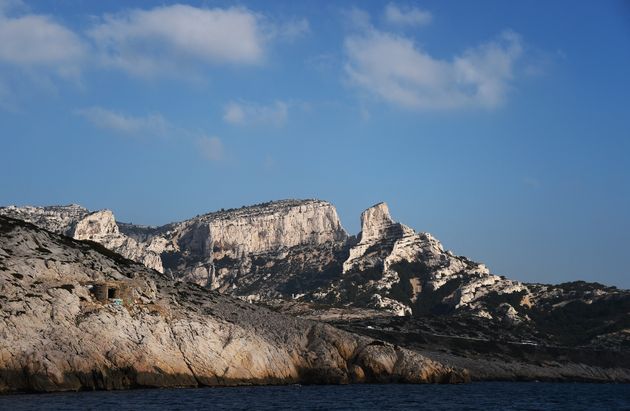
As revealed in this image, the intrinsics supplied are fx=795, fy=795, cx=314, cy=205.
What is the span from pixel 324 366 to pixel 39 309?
113ft

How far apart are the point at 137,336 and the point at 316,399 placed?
20563 mm

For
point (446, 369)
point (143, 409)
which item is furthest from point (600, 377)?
point (143, 409)

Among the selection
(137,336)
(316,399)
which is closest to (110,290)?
(137,336)

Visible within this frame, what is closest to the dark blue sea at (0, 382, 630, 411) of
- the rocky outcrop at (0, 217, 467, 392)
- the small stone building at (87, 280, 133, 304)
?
the rocky outcrop at (0, 217, 467, 392)

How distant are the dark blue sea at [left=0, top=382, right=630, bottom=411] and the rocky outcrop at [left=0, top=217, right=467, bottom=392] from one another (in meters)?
3.28

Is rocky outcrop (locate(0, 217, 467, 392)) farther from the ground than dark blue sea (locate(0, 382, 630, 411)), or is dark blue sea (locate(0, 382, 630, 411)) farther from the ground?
rocky outcrop (locate(0, 217, 467, 392))

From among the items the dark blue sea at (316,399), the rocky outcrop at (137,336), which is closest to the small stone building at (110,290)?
the rocky outcrop at (137,336)

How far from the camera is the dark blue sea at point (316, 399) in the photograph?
62188mm

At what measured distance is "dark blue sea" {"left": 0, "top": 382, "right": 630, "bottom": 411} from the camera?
204 feet

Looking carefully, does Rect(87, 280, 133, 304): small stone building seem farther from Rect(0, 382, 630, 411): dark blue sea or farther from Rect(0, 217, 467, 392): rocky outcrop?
Rect(0, 382, 630, 411): dark blue sea

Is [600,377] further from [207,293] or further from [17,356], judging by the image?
[17,356]

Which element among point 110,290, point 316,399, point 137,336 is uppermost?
point 110,290

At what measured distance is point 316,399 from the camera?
240 feet

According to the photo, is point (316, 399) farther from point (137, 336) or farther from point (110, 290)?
point (110, 290)
